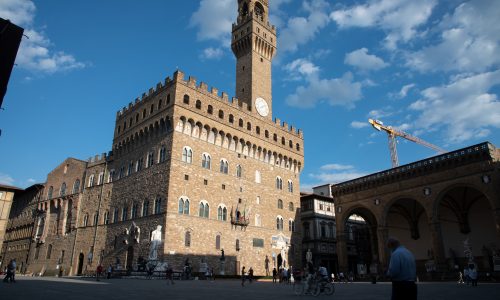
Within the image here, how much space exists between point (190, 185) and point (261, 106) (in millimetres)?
14041

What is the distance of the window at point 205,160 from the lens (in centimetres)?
3435

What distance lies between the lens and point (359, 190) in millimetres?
39125

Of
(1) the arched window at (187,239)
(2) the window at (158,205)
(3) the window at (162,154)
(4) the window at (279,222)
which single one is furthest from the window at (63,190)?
(4) the window at (279,222)

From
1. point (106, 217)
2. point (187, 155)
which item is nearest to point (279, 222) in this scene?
point (187, 155)

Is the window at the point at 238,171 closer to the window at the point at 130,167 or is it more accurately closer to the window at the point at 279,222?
the window at the point at 279,222

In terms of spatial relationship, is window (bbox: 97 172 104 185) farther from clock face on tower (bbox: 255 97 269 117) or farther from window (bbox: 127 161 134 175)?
clock face on tower (bbox: 255 97 269 117)

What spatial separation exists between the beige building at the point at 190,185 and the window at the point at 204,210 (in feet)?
0.39

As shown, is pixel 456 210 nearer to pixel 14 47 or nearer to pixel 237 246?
pixel 237 246

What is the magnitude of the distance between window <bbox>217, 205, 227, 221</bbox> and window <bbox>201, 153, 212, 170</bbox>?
4052 millimetres

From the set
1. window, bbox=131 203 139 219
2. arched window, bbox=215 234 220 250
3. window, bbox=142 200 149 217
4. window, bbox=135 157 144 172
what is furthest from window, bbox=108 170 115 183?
arched window, bbox=215 234 220 250

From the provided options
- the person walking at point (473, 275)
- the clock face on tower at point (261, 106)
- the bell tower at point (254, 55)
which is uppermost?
the bell tower at point (254, 55)

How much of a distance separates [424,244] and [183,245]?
25529 millimetres

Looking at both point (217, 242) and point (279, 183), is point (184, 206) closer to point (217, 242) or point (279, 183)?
point (217, 242)

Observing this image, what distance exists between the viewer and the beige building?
3206 centimetres
